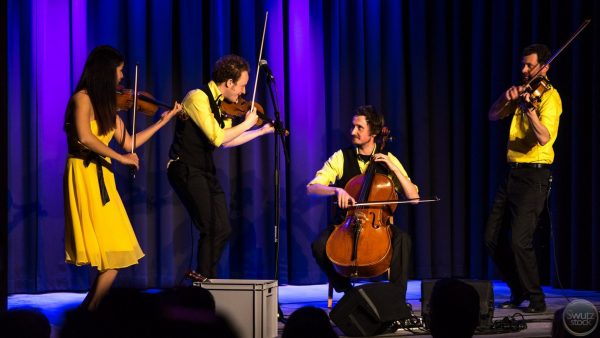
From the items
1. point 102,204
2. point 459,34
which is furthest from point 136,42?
point 459,34

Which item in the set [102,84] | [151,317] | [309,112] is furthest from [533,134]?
[151,317]

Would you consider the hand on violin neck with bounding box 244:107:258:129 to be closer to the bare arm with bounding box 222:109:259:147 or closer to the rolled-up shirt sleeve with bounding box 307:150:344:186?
the bare arm with bounding box 222:109:259:147

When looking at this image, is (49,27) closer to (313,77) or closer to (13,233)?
(13,233)

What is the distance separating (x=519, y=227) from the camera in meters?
4.87

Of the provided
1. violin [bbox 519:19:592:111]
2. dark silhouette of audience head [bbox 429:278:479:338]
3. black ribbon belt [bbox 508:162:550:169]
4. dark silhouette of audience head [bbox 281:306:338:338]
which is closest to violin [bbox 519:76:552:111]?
violin [bbox 519:19:592:111]

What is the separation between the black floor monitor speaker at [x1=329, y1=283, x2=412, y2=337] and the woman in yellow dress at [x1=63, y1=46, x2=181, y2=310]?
1.17 meters

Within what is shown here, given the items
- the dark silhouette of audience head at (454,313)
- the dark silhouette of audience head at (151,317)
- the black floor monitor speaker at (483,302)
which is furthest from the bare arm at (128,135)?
the dark silhouette of audience head at (454,313)

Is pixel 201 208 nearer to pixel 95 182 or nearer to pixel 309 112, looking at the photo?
pixel 95 182

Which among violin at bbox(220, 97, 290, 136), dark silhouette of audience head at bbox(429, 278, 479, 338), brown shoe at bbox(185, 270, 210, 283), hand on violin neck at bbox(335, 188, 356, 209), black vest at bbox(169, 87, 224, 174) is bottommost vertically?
brown shoe at bbox(185, 270, 210, 283)

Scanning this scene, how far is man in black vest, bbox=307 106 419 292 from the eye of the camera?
4676mm

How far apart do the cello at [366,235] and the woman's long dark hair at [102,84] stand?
1517 mm

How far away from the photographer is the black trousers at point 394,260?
4.66 m

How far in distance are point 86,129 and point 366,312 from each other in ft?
5.81

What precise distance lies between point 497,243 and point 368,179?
3.55 feet
